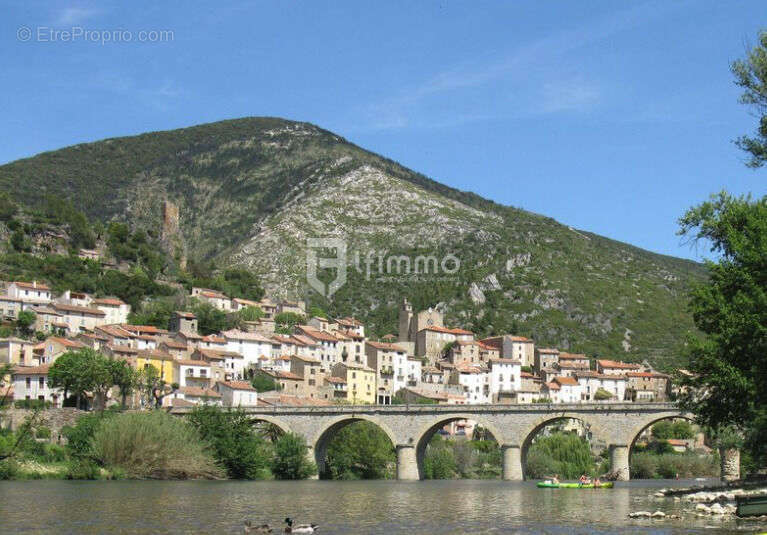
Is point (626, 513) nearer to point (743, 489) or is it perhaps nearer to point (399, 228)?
point (743, 489)

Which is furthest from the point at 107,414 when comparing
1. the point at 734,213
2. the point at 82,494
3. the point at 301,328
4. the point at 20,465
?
the point at 301,328

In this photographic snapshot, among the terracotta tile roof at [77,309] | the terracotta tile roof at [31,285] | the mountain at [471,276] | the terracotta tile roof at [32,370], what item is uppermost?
the mountain at [471,276]

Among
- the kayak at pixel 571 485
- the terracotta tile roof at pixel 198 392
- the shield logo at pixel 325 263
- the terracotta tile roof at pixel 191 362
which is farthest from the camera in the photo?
the shield logo at pixel 325 263

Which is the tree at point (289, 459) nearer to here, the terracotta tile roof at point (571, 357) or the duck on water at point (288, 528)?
the duck on water at point (288, 528)

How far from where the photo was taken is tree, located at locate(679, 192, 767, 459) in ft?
121

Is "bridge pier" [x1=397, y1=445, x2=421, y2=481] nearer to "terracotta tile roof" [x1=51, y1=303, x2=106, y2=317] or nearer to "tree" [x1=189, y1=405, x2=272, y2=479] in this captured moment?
"tree" [x1=189, y1=405, x2=272, y2=479]

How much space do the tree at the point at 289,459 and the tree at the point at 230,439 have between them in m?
2.60

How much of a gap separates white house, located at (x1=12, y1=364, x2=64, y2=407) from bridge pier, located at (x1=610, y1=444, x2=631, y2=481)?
135ft

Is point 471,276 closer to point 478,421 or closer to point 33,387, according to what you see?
point 478,421

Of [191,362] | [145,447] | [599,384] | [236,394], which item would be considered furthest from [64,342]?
[599,384]

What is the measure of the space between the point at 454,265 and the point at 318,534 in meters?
148

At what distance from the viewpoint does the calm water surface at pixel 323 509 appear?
3269 centimetres

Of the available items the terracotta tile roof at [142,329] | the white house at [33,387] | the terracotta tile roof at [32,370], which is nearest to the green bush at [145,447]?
the white house at [33,387]

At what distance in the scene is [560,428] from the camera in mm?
122375
